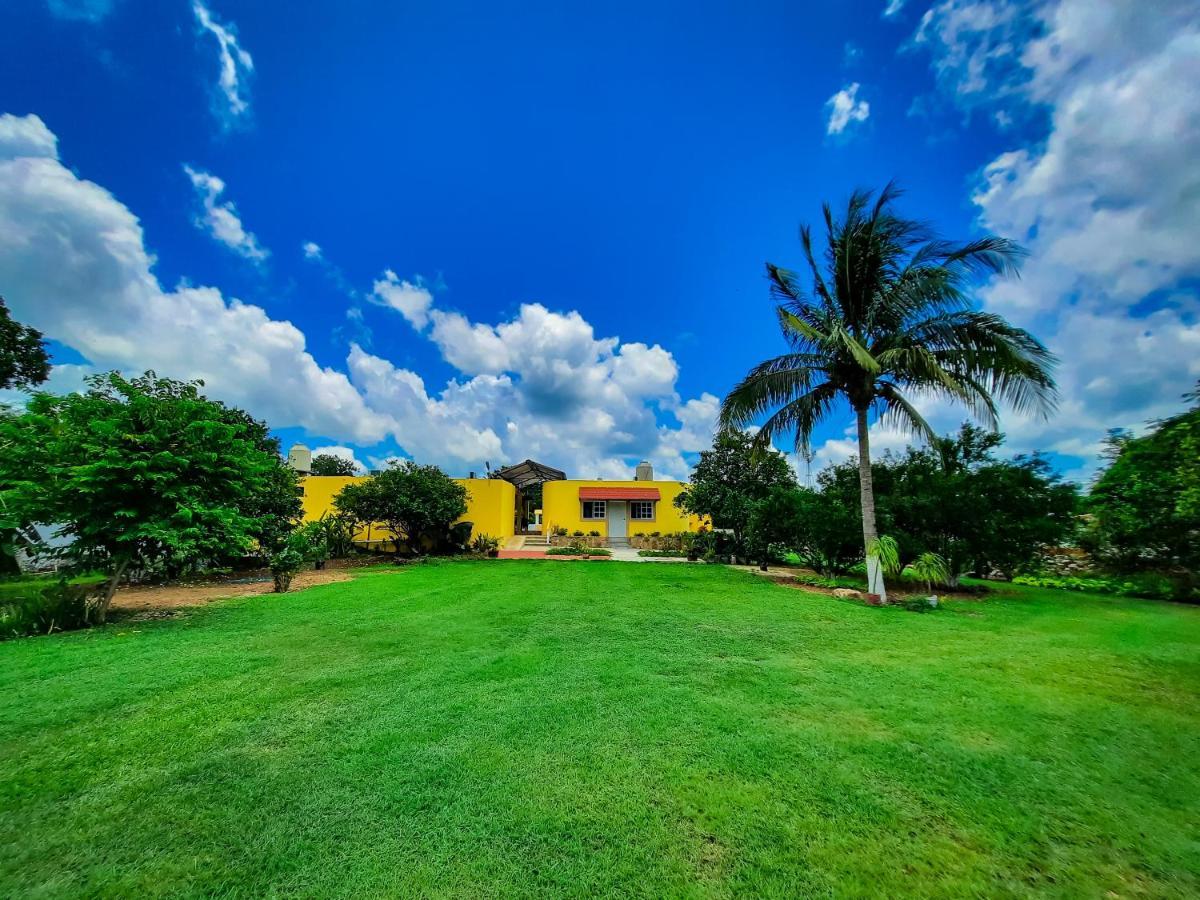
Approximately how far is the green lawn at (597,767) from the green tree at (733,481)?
10581 millimetres

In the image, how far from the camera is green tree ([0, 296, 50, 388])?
574 inches

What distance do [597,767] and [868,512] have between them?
27.4 feet

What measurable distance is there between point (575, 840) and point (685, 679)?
236 centimetres

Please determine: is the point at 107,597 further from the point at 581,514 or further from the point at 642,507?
the point at 642,507

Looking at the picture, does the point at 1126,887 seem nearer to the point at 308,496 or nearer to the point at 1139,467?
the point at 1139,467

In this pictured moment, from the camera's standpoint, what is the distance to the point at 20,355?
15141 millimetres

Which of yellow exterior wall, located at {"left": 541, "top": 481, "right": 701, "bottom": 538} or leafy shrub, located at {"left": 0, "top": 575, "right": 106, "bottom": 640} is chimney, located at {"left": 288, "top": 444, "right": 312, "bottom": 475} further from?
leafy shrub, located at {"left": 0, "top": 575, "right": 106, "bottom": 640}

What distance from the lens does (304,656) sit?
5055 millimetres

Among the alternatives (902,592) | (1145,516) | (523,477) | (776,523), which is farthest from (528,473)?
(1145,516)

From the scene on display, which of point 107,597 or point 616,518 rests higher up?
point 616,518

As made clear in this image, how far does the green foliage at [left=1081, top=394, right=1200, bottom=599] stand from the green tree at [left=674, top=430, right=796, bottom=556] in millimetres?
7775

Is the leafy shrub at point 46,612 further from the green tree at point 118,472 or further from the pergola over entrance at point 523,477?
the pergola over entrance at point 523,477

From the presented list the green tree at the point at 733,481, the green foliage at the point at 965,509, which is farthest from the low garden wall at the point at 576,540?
the green foliage at the point at 965,509

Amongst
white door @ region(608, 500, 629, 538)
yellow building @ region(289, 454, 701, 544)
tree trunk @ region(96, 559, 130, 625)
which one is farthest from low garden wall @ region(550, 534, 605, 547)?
tree trunk @ region(96, 559, 130, 625)
